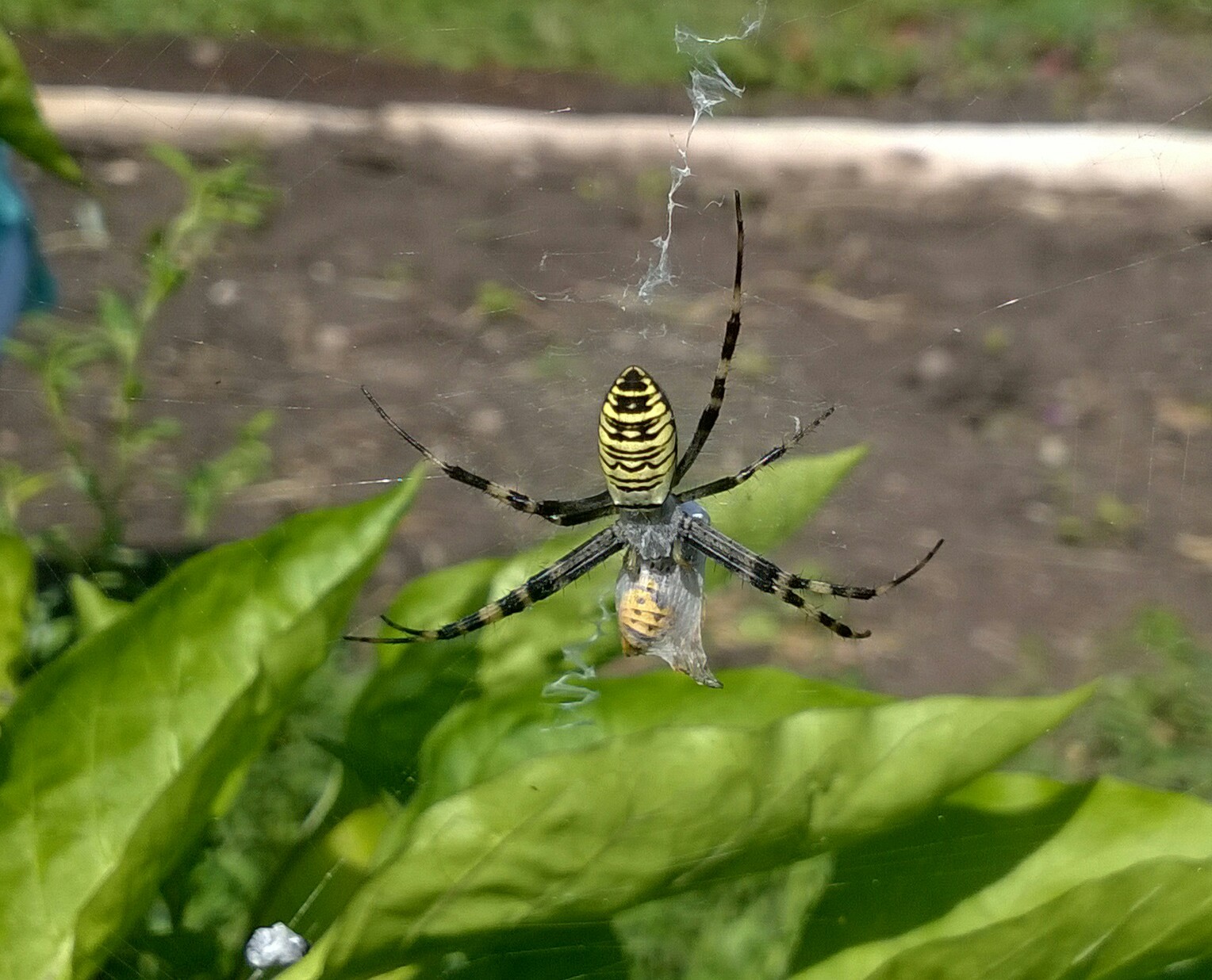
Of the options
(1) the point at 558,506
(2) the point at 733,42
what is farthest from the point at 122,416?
(2) the point at 733,42

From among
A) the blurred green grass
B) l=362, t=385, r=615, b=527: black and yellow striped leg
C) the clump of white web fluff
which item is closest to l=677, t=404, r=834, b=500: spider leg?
l=362, t=385, r=615, b=527: black and yellow striped leg

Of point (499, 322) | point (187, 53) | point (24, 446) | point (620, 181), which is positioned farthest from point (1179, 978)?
point (187, 53)

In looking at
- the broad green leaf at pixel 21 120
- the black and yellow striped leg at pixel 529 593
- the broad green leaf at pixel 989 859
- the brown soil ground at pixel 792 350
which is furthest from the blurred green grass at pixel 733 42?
the broad green leaf at pixel 989 859

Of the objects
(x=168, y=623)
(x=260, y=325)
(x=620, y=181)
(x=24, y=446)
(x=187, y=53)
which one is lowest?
(x=168, y=623)

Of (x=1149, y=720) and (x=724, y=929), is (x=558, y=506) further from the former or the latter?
(x=1149, y=720)

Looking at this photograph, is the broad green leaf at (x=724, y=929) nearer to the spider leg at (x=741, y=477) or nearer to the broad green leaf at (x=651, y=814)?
the broad green leaf at (x=651, y=814)

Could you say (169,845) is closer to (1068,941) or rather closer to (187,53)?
(1068,941)
